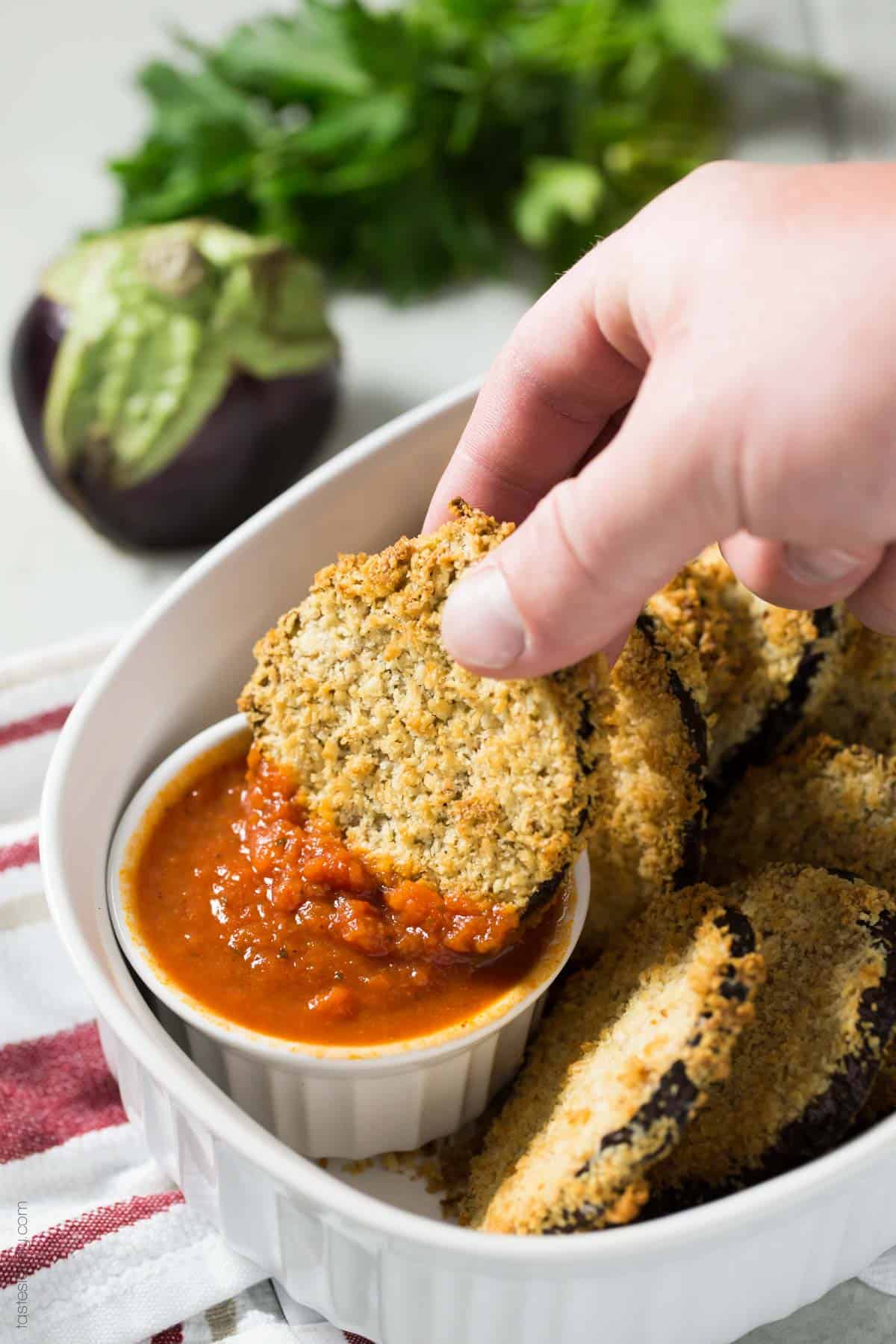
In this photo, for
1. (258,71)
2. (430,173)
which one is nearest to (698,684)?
(430,173)

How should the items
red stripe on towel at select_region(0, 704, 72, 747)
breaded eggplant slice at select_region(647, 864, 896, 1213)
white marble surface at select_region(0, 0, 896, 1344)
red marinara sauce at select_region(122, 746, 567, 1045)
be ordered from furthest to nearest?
1. white marble surface at select_region(0, 0, 896, 1344)
2. red stripe on towel at select_region(0, 704, 72, 747)
3. red marinara sauce at select_region(122, 746, 567, 1045)
4. breaded eggplant slice at select_region(647, 864, 896, 1213)

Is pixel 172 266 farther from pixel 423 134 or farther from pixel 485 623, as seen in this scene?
pixel 485 623

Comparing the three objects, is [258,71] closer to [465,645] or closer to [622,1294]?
[465,645]

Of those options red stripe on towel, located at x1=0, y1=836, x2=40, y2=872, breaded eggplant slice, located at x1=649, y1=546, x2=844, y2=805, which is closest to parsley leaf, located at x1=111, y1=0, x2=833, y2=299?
breaded eggplant slice, located at x1=649, y1=546, x2=844, y2=805

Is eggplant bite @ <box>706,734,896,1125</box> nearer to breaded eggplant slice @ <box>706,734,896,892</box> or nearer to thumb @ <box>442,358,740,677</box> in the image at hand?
breaded eggplant slice @ <box>706,734,896,892</box>

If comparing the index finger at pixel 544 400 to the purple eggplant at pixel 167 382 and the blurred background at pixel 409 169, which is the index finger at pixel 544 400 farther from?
the blurred background at pixel 409 169

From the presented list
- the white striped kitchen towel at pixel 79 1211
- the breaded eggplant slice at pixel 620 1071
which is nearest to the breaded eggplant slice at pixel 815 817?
the breaded eggplant slice at pixel 620 1071
